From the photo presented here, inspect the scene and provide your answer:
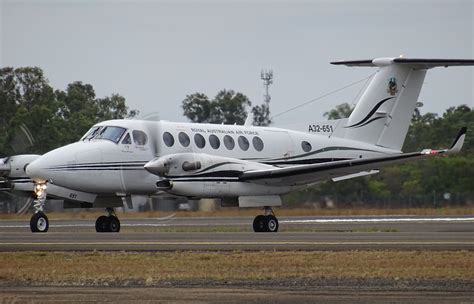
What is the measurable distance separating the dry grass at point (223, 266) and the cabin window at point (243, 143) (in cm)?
1307

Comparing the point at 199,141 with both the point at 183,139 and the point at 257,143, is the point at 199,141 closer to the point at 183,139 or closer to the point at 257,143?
the point at 183,139

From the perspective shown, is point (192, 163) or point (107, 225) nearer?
point (192, 163)

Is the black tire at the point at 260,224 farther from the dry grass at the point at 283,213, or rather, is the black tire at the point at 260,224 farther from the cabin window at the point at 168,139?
the dry grass at the point at 283,213

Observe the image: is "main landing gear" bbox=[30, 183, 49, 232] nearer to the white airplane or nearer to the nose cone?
the white airplane

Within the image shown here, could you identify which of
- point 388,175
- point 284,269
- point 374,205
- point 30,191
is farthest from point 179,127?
point 388,175

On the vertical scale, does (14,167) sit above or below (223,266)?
above

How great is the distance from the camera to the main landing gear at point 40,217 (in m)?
32.3

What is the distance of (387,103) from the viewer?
128ft

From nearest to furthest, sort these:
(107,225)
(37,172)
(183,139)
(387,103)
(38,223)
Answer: (38,223)
(37,172)
(107,225)
(183,139)
(387,103)

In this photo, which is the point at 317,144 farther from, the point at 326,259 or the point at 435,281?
the point at 435,281

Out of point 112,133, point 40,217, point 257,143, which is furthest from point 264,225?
point 40,217

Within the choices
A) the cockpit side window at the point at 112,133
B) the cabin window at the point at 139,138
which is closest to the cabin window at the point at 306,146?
the cabin window at the point at 139,138

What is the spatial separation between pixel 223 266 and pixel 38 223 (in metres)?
12.4

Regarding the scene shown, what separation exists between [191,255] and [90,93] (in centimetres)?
5383
